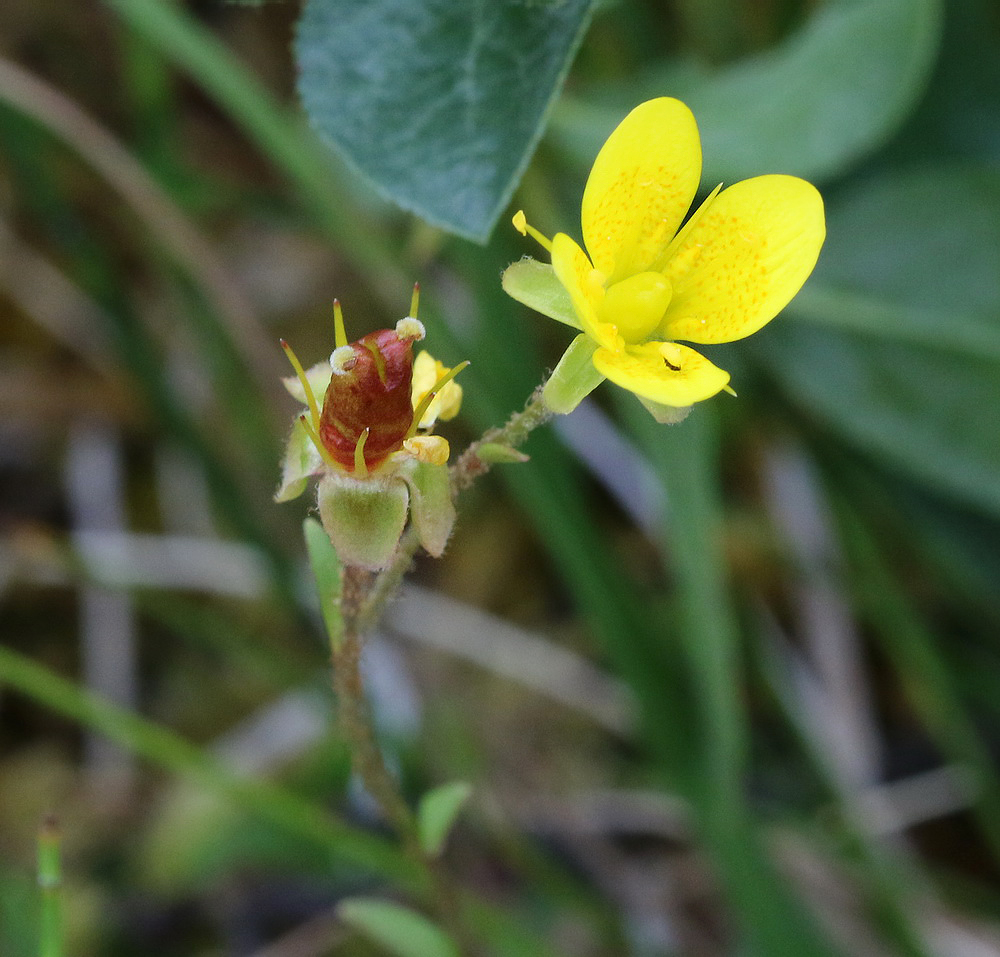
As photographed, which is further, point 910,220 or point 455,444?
point 455,444

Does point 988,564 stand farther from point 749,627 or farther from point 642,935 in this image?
point 642,935

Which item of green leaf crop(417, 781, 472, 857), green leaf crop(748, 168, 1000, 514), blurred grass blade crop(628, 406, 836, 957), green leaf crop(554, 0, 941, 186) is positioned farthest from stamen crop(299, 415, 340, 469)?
green leaf crop(748, 168, 1000, 514)

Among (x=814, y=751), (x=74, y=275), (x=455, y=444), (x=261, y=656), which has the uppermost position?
(x=74, y=275)

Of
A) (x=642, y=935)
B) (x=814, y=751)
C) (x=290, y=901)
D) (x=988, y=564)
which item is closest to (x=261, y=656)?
(x=290, y=901)

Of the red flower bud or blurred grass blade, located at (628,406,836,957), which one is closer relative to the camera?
the red flower bud

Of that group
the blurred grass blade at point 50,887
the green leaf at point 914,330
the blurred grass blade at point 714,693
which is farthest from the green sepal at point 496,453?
the green leaf at point 914,330

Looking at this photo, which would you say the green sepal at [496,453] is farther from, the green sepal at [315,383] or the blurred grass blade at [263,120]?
the blurred grass blade at [263,120]

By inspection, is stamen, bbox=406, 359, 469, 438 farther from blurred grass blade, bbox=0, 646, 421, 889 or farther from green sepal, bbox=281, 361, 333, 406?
blurred grass blade, bbox=0, 646, 421, 889
